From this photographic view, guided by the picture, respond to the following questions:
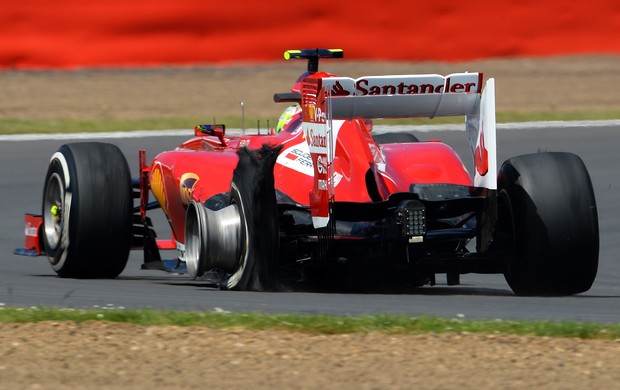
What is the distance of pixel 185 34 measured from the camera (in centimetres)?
2241

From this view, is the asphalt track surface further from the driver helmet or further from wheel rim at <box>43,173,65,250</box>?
the driver helmet

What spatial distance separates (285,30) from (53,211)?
43.9 ft

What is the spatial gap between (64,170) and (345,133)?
1.93 meters

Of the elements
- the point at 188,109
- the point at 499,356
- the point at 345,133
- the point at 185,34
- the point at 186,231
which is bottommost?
the point at 499,356

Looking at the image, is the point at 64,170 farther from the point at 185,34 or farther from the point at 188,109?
the point at 185,34

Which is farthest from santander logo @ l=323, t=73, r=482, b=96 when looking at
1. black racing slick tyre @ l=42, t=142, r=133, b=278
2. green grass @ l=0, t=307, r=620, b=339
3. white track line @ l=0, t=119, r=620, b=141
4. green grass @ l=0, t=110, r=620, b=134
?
green grass @ l=0, t=110, r=620, b=134

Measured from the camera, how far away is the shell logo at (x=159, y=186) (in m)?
9.38

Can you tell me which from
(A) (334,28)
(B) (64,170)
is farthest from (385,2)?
(B) (64,170)

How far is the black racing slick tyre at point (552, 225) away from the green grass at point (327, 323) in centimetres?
146

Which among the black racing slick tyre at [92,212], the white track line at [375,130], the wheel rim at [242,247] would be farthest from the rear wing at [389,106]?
the white track line at [375,130]

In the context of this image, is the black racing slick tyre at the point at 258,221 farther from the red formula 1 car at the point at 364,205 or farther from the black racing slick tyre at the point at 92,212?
the black racing slick tyre at the point at 92,212

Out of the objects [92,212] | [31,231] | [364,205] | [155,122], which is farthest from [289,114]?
[155,122]

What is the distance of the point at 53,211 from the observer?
9.35 m

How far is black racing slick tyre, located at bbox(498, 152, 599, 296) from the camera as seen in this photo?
314 inches
